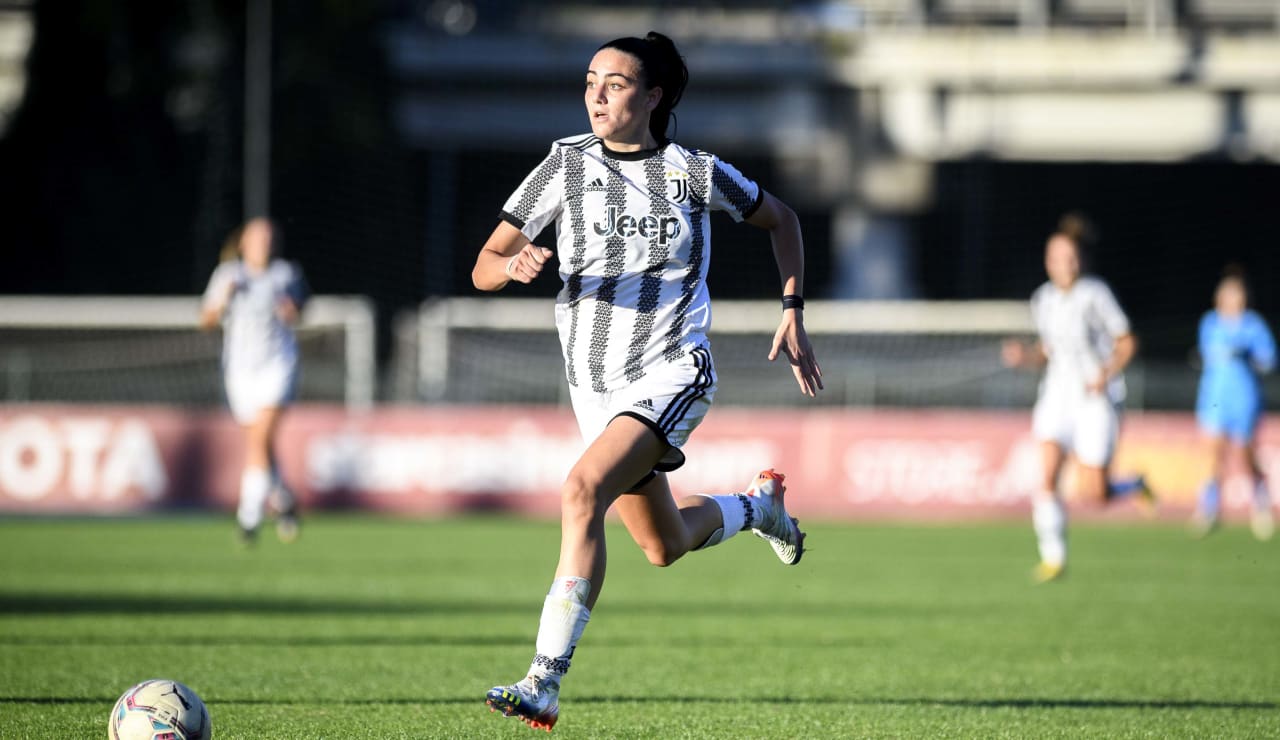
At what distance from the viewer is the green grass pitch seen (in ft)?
21.5

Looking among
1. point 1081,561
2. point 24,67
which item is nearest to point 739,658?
point 1081,561

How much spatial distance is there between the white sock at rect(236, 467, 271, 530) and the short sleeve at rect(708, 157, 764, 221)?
9280 millimetres

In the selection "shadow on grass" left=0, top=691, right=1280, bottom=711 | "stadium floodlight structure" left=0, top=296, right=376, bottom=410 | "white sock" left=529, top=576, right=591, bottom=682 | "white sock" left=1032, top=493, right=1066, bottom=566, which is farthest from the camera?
"stadium floodlight structure" left=0, top=296, right=376, bottom=410

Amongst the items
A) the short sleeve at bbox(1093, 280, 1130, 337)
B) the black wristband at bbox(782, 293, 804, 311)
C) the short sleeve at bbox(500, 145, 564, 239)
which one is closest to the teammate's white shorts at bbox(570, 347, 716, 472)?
the black wristband at bbox(782, 293, 804, 311)

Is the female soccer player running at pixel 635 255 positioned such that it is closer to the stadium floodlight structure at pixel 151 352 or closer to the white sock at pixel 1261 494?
the white sock at pixel 1261 494

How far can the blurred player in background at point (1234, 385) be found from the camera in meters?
17.9

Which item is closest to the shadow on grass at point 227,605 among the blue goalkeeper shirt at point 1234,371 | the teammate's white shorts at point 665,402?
the teammate's white shorts at point 665,402

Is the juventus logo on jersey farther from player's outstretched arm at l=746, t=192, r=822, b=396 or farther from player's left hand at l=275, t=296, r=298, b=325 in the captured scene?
player's left hand at l=275, t=296, r=298, b=325

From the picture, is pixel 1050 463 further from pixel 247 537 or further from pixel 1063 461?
pixel 247 537

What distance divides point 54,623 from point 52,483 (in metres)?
11.4

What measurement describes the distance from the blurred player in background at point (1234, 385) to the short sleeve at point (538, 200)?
13.1 meters

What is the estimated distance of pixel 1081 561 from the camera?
15.2 m

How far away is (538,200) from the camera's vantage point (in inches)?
242

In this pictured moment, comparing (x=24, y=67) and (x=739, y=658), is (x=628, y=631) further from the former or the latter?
(x=24, y=67)
